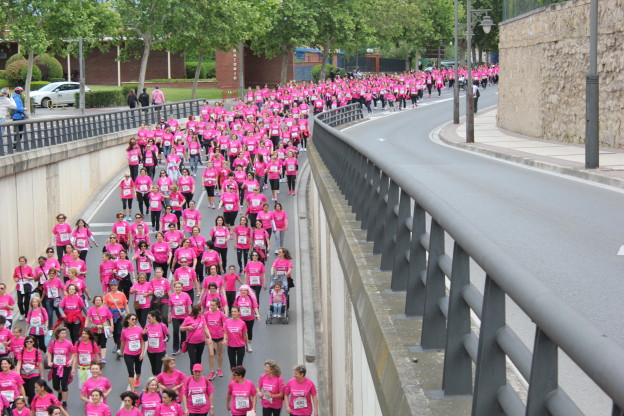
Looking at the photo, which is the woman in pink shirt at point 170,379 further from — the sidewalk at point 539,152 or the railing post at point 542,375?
the railing post at point 542,375

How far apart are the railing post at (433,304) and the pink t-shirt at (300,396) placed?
26.9ft

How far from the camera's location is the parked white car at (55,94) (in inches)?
2260

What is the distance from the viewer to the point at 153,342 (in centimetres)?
1590

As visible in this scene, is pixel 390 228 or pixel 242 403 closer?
pixel 390 228

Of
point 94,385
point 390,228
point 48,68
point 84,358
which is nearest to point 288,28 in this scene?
point 48,68

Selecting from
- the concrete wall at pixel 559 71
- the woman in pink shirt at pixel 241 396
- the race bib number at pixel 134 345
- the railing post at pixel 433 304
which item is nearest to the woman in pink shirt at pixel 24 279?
the race bib number at pixel 134 345

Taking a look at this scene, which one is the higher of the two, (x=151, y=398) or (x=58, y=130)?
(x=58, y=130)

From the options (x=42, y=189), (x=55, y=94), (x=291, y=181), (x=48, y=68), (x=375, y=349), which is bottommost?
(x=291, y=181)

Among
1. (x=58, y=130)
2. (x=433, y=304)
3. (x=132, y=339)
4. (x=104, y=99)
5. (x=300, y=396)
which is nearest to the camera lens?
(x=433, y=304)

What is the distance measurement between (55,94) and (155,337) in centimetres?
4429

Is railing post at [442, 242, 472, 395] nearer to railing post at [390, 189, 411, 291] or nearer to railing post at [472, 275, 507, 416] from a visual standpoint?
railing post at [472, 275, 507, 416]

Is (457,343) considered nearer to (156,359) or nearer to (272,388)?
(272,388)

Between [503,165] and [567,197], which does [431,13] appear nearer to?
[503,165]

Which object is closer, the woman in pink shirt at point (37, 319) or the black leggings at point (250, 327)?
the woman in pink shirt at point (37, 319)
